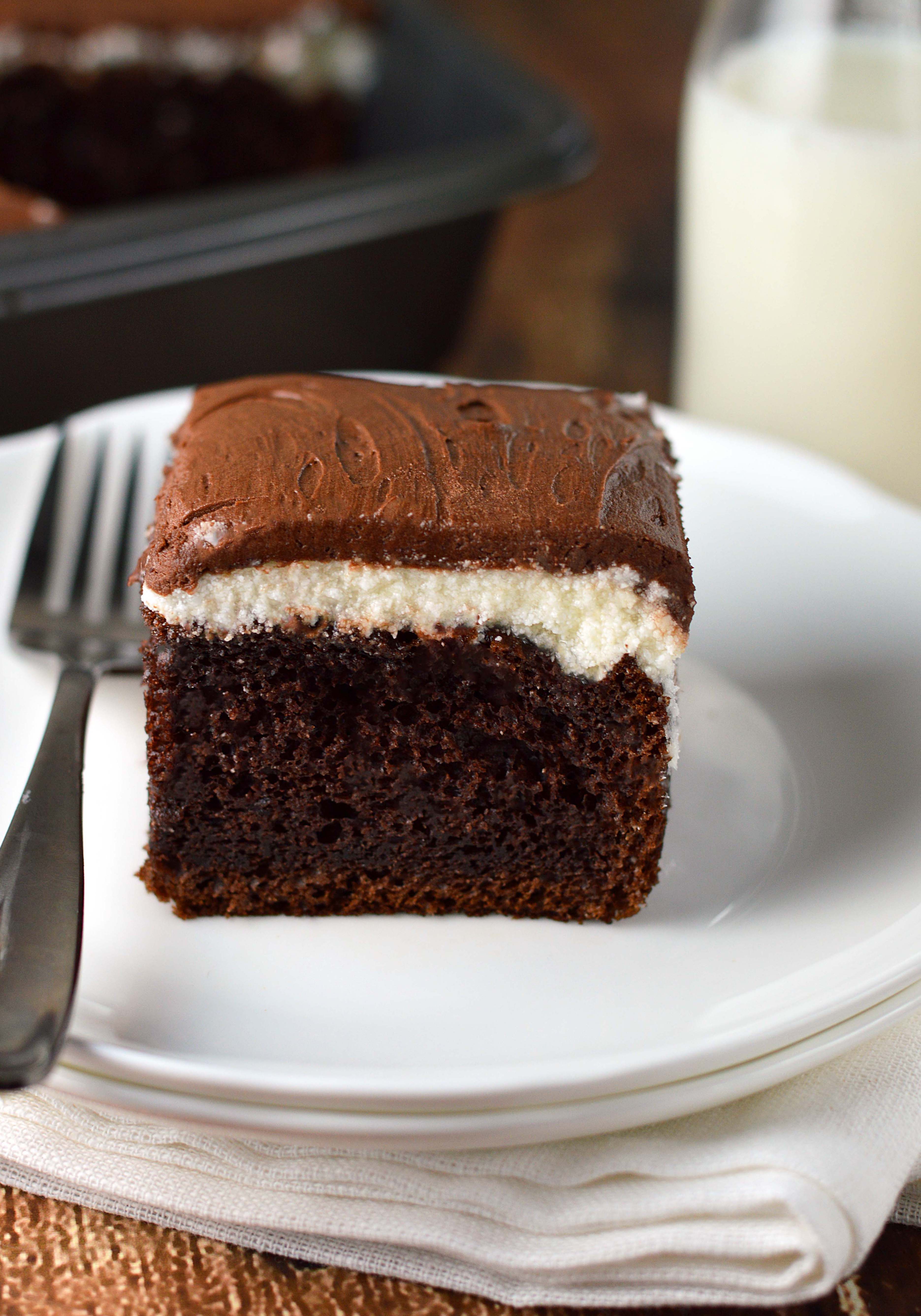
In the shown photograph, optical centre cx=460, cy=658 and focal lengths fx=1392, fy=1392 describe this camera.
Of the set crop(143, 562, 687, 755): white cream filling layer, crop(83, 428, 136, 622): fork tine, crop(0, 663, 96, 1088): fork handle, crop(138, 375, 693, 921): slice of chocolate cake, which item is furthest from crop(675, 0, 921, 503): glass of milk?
crop(0, 663, 96, 1088): fork handle

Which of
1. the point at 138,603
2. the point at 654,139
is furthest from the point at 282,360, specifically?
the point at 654,139

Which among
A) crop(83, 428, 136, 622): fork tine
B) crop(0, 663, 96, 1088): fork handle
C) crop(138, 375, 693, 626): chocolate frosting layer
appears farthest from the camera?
crop(83, 428, 136, 622): fork tine

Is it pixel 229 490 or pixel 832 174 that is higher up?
pixel 832 174

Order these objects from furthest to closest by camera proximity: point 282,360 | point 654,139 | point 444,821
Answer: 1. point 654,139
2. point 282,360
3. point 444,821

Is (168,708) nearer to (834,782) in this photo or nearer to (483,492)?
(483,492)

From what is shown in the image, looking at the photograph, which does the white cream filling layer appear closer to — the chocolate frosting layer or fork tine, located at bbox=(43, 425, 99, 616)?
the chocolate frosting layer

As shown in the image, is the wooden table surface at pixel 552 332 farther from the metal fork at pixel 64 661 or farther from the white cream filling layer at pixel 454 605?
the white cream filling layer at pixel 454 605
